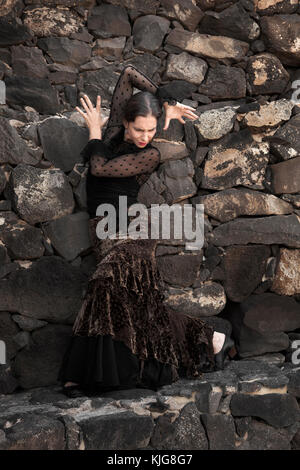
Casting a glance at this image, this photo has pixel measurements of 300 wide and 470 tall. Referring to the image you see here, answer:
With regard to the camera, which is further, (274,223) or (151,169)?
(274,223)

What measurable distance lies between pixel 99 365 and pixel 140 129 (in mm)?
1308

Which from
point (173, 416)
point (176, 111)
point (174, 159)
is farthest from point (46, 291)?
point (176, 111)

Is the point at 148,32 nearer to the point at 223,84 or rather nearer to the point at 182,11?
the point at 182,11

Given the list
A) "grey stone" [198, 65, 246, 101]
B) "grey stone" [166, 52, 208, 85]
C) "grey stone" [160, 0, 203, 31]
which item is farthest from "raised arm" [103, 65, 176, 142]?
"grey stone" [160, 0, 203, 31]

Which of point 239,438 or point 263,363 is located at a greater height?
point 263,363

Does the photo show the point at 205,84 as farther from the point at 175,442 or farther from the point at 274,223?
the point at 175,442

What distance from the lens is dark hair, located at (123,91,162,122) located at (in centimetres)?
262

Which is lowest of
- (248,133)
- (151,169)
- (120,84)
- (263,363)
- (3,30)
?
(263,363)

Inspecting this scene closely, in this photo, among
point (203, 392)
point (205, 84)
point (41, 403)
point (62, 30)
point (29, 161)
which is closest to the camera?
point (41, 403)

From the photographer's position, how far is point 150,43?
3.20m

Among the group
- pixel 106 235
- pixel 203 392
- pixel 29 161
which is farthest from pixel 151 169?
pixel 203 392

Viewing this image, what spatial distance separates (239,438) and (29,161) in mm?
1984

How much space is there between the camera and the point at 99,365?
2383 mm

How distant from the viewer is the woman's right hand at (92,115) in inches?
109
